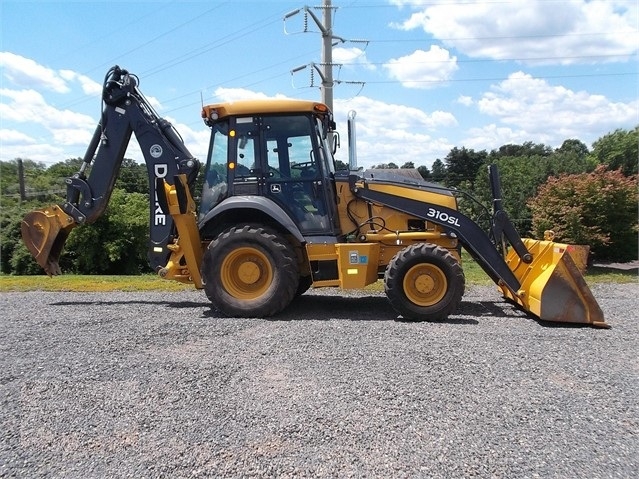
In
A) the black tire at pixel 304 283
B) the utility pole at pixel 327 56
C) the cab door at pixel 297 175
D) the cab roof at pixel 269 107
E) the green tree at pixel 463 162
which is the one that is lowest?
the black tire at pixel 304 283

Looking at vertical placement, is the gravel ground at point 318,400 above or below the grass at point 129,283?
above

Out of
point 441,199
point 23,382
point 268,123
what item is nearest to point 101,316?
point 23,382

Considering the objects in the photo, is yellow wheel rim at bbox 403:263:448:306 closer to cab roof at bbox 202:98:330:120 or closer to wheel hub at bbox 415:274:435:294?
wheel hub at bbox 415:274:435:294

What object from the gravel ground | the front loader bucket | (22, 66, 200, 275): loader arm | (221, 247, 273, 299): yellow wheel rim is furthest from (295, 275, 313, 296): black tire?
the front loader bucket

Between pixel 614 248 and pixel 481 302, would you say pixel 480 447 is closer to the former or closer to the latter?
pixel 481 302

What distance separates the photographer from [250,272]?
7184 mm

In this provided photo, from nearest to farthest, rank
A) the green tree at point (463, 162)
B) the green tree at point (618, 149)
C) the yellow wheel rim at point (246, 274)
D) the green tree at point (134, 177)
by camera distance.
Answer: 1. the yellow wheel rim at point (246, 274)
2. the green tree at point (134, 177)
3. the green tree at point (463, 162)
4. the green tree at point (618, 149)

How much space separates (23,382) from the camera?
4359 millimetres

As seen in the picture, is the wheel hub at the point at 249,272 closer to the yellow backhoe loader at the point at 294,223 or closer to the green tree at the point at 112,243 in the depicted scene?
the yellow backhoe loader at the point at 294,223

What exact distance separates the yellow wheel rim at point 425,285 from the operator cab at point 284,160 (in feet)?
4.08

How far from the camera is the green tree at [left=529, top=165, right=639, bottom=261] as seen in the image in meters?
12.6

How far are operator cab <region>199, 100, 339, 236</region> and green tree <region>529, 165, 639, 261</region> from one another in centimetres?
791

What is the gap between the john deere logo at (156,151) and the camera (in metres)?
7.68

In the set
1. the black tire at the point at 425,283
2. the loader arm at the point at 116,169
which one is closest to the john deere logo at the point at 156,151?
the loader arm at the point at 116,169
